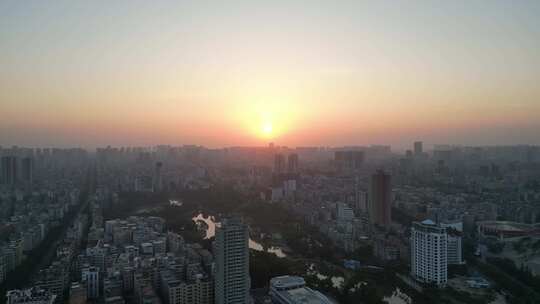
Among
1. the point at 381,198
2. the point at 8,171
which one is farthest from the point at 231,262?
the point at 8,171

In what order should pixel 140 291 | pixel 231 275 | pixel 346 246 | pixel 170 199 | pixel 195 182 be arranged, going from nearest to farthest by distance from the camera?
1. pixel 231 275
2. pixel 140 291
3. pixel 346 246
4. pixel 170 199
5. pixel 195 182

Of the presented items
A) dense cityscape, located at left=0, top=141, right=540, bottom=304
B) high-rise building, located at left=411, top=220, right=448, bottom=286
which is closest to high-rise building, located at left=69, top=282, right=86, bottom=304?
dense cityscape, located at left=0, top=141, right=540, bottom=304

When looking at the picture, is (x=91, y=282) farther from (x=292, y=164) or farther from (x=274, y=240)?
(x=292, y=164)

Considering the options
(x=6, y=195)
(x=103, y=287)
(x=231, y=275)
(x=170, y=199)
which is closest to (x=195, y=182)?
(x=170, y=199)

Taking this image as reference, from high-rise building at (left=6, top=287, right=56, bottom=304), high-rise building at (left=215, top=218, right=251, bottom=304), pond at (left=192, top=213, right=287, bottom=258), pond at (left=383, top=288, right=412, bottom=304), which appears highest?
high-rise building at (left=215, top=218, right=251, bottom=304)

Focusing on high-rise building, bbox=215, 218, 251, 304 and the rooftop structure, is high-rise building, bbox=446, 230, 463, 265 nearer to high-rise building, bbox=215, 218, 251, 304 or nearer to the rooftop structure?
the rooftop structure

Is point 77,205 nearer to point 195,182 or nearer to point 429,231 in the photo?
point 195,182
